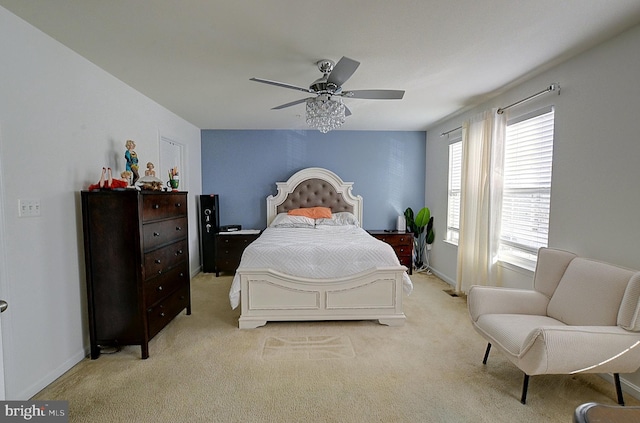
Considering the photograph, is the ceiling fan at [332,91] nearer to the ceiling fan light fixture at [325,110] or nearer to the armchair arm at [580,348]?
the ceiling fan light fixture at [325,110]

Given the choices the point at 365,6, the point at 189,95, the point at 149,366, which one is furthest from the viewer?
the point at 189,95

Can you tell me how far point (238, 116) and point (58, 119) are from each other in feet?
7.58

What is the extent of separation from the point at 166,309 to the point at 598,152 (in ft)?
12.4

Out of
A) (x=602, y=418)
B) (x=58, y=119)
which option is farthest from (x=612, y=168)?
(x=58, y=119)

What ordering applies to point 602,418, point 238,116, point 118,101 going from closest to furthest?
1. point 602,418
2. point 118,101
3. point 238,116

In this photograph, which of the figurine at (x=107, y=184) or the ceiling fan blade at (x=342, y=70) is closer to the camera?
the ceiling fan blade at (x=342, y=70)

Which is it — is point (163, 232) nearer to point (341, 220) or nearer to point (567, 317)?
point (341, 220)

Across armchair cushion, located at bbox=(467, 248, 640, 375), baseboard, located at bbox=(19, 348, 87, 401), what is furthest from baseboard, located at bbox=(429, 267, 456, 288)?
baseboard, located at bbox=(19, 348, 87, 401)

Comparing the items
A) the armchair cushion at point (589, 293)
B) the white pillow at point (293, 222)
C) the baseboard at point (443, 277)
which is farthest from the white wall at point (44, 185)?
the baseboard at point (443, 277)

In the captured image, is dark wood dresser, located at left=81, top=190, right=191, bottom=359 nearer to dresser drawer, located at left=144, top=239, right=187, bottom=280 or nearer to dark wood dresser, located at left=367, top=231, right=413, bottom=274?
dresser drawer, located at left=144, top=239, right=187, bottom=280

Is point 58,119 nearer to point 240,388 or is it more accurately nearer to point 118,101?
point 118,101

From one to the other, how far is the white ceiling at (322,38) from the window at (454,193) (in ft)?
4.32

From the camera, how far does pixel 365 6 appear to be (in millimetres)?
1762

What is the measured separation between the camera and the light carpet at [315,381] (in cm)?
184
